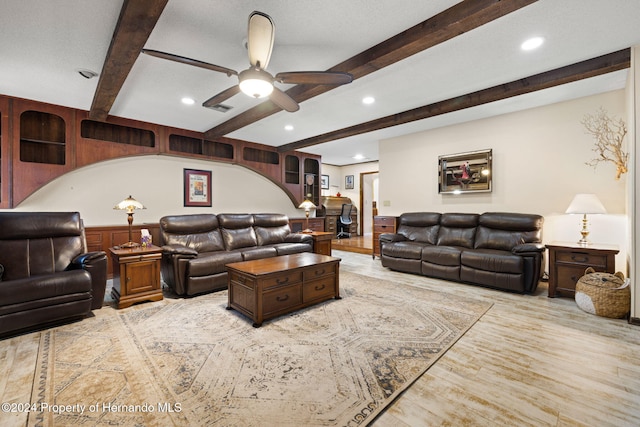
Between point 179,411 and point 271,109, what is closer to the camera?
point 179,411

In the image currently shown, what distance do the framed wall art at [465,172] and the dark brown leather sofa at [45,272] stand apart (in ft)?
16.7

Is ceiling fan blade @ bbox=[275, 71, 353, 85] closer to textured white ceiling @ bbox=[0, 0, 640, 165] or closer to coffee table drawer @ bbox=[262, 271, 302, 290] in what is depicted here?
textured white ceiling @ bbox=[0, 0, 640, 165]

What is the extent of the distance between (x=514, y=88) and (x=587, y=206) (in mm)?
1604

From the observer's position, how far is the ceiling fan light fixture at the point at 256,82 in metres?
2.12

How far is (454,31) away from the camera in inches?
81.7

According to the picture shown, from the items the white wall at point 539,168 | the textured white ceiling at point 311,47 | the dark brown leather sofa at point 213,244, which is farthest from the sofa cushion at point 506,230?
the dark brown leather sofa at point 213,244

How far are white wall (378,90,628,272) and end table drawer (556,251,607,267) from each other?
0.72m

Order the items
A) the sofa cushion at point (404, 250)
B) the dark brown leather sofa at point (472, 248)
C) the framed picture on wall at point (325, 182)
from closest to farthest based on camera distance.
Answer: the dark brown leather sofa at point (472, 248) < the sofa cushion at point (404, 250) < the framed picture on wall at point (325, 182)

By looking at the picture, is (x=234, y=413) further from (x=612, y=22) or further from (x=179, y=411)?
(x=612, y=22)

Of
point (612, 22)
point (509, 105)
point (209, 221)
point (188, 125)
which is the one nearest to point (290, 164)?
point (188, 125)

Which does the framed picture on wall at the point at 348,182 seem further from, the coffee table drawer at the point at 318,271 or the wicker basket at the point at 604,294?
the wicker basket at the point at 604,294

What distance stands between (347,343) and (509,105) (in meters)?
4.00

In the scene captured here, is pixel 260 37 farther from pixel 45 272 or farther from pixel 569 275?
pixel 569 275

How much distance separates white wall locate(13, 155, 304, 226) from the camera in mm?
4133
